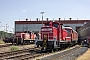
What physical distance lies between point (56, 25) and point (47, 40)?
9.76ft

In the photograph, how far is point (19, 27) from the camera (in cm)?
8781

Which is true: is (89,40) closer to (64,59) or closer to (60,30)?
(60,30)

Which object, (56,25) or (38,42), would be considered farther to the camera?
(56,25)

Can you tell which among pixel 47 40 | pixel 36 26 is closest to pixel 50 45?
pixel 47 40

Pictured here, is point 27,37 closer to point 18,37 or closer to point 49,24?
point 18,37

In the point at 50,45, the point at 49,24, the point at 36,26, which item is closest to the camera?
the point at 50,45

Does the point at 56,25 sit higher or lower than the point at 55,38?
higher

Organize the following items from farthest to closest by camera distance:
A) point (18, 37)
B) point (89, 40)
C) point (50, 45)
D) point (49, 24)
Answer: point (18, 37)
point (89, 40)
point (49, 24)
point (50, 45)

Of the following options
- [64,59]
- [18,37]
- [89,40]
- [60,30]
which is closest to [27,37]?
[18,37]

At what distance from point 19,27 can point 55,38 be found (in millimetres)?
66859

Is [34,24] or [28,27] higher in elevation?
[34,24]

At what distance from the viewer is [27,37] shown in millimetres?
42000

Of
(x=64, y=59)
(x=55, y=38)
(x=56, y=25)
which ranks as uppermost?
(x=56, y=25)

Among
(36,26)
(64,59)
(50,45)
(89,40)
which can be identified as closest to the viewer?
(64,59)
